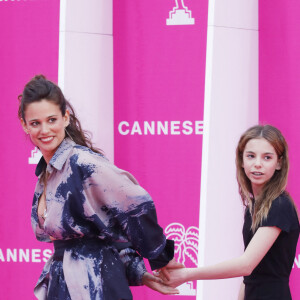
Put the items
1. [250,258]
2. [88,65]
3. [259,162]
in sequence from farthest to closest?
[88,65]
[259,162]
[250,258]

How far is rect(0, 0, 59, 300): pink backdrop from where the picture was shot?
3248 millimetres

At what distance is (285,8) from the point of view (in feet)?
9.76

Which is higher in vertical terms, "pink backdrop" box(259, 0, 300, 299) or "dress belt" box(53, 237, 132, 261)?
"pink backdrop" box(259, 0, 300, 299)

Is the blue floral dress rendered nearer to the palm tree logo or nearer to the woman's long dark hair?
the woman's long dark hair

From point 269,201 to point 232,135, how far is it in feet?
3.00

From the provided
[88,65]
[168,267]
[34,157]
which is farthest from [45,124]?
[34,157]

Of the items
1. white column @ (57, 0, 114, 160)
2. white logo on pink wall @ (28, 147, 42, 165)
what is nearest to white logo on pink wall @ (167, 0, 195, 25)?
white column @ (57, 0, 114, 160)

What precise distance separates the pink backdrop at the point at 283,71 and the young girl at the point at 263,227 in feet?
2.45

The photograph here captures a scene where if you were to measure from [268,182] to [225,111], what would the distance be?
0.84 meters

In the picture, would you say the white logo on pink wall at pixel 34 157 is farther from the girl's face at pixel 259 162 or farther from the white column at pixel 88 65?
the girl's face at pixel 259 162

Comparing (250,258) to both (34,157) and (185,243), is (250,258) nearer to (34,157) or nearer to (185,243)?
(185,243)

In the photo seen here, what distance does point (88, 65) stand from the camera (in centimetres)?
310

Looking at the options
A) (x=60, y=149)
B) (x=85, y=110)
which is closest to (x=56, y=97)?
(x=60, y=149)

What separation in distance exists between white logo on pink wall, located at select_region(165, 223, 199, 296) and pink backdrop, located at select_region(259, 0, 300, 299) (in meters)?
0.47
